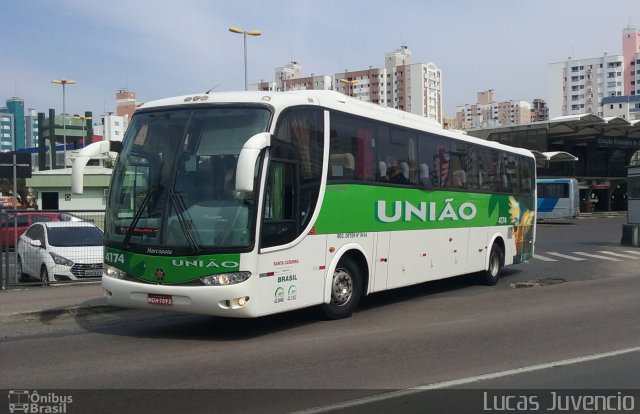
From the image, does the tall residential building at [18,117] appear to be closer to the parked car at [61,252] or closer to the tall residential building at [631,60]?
the parked car at [61,252]

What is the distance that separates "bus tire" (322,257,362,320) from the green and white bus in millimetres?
18

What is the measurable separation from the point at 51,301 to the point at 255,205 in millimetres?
5481

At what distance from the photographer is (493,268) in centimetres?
1557

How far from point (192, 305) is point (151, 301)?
2.07 ft

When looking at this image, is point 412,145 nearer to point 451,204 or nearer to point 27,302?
point 451,204

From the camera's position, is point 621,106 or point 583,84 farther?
point 583,84

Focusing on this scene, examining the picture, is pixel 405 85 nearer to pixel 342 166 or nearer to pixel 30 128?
pixel 342 166

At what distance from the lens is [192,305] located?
8.28 metres

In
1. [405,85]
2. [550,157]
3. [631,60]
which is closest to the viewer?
[550,157]

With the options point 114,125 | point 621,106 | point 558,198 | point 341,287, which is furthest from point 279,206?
point 621,106

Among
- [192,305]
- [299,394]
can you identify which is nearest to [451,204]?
[192,305]

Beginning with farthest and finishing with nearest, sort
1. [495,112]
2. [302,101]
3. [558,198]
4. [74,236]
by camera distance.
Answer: [495,112], [558,198], [74,236], [302,101]

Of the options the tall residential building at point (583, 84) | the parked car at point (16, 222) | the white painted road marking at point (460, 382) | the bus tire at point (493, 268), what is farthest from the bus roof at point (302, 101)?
the tall residential building at point (583, 84)

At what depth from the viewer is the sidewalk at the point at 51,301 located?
34.7ft
